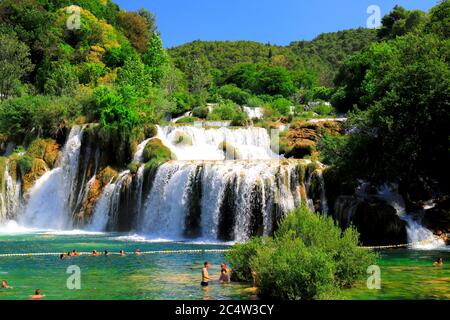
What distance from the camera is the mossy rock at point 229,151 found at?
41.6 m

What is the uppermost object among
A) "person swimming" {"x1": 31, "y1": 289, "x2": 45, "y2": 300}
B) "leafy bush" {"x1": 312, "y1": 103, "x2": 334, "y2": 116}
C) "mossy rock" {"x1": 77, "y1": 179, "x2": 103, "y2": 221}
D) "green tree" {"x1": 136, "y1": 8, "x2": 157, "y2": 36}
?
"green tree" {"x1": 136, "y1": 8, "x2": 157, "y2": 36}

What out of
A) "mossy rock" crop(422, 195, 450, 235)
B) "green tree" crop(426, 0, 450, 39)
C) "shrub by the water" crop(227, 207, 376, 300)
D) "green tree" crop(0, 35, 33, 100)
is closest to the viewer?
"shrub by the water" crop(227, 207, 376, 300)

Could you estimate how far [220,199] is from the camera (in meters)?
31.9

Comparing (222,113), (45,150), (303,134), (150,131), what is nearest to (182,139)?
(150,131)

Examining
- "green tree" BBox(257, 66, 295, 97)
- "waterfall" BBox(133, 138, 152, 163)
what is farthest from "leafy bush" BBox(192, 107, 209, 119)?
"green tree" BBox(257, 66, 295, 97)

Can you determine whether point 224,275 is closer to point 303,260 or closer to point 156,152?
point 303,260

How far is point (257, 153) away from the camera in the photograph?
138 feet

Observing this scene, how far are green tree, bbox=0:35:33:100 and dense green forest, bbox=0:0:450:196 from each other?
0.37ft

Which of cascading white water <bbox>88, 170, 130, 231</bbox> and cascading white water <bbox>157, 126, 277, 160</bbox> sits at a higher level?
cascading white water <bbox>157, 126, 277, 160</bbox>

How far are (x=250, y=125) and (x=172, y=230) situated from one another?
1518 centimetres

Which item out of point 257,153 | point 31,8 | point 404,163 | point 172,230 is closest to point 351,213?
point 404,163

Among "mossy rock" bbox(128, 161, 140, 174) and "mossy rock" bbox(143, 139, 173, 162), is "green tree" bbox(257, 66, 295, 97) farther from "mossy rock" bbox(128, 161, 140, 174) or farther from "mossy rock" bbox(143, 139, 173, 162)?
"mossy rock" bbox(128, 161, 140, 174)

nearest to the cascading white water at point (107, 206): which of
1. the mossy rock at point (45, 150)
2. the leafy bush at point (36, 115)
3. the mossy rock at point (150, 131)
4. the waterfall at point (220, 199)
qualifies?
the waterfall at point (220, 199)

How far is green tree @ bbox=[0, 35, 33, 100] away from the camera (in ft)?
189
